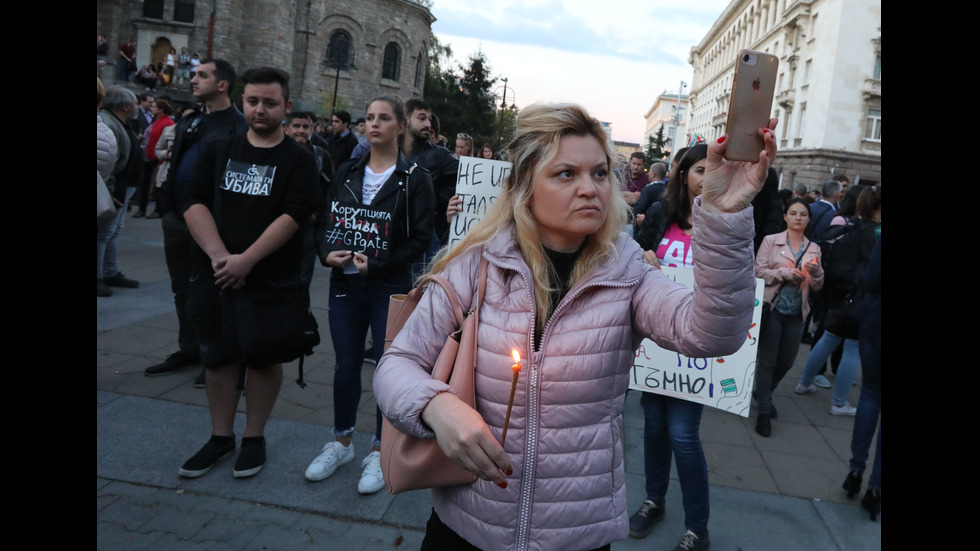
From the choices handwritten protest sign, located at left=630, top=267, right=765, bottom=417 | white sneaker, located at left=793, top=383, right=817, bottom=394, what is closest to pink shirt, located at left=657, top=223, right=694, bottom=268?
handwritten protest sign, located at left=630, top=267, right=765, bottom=417

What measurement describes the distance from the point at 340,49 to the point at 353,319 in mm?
40906

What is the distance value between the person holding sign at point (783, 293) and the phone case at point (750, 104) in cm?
398

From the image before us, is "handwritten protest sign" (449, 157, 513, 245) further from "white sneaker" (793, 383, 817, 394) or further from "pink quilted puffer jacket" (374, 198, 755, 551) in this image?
"white sneaker" (793, 383, 817, 394)

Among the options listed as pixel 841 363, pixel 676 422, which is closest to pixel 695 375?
pixel 676 422

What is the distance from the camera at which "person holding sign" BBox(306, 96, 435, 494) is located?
370 centimetres

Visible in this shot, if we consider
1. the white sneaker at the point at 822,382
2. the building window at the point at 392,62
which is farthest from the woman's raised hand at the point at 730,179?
the building window at the point at 392,62

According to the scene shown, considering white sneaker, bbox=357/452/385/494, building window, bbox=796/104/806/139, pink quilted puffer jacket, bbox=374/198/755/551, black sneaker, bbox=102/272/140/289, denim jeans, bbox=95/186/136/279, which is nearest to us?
pink quilted puffer jacket, bbox=374/198/755/551

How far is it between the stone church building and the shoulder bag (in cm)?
3427

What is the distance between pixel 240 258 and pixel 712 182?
2652 mm

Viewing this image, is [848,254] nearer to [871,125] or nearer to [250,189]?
[250,189]

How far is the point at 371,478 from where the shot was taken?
3.62m
